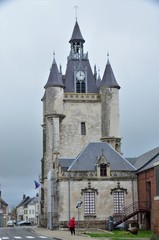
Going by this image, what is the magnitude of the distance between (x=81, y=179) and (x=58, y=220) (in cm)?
520

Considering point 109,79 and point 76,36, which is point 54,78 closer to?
point 109,79

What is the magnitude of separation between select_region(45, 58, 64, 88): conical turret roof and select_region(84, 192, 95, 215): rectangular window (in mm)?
19647

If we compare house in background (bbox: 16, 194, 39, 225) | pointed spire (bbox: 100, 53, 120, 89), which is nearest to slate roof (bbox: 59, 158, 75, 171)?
pointed spire (bbox: 100, 53, 120, 89)

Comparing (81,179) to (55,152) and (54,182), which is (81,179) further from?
(55,152)

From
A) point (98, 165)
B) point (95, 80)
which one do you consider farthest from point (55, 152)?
point (95, 80)

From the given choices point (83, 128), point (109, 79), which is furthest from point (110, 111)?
point (109, 79)

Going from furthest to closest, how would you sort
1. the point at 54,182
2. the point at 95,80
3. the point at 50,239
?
the point at 95,80, the point at 54,182, the point at 50,239

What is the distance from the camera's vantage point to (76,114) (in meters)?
68.0

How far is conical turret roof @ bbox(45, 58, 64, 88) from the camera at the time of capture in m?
67.7

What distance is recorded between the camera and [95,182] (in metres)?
54.0

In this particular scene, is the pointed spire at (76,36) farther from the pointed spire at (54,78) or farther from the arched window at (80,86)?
the arched window at (80,86)

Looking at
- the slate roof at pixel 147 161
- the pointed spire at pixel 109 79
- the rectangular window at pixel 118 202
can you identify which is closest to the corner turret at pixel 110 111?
the pointed spire at pixel 109 79

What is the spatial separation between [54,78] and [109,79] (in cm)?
816

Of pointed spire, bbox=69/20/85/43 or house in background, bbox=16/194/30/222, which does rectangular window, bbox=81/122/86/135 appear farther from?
house in background, bbox=16/194/30/222
